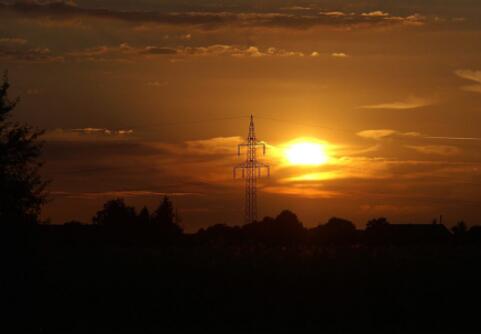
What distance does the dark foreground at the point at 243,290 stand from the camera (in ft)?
126

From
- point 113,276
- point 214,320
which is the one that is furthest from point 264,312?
point 113,276

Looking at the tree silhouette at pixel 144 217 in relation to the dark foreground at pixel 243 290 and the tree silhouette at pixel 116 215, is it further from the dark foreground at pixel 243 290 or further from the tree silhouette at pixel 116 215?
the dark foreground at pixel 243 290

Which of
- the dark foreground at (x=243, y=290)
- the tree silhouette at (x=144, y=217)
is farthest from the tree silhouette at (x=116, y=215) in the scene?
the dark foreground at (x=243, y=290)

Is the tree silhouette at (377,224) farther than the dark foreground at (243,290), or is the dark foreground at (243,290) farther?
the tree silhouette at (377,224)

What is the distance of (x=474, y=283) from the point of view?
4359 centimetres

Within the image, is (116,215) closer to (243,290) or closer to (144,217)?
(144,217)

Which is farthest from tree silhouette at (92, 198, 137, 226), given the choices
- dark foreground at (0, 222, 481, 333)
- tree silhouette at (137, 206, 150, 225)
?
dark foreground at (0, 222, 481, 333)

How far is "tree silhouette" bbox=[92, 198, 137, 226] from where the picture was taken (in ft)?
295

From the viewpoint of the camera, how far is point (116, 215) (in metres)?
93.4

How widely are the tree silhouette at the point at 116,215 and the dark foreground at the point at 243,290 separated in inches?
1760

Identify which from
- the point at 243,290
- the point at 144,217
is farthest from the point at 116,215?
the point at 243,290

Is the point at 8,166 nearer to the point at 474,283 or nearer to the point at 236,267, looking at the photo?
→ the point at 236,267

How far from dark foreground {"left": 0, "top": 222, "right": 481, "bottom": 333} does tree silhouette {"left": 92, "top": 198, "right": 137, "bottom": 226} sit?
147 feet

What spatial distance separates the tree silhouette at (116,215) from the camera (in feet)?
295
